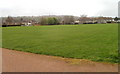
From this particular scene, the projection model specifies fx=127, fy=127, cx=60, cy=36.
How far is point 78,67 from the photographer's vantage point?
17.3 feet

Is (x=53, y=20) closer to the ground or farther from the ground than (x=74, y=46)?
farther from the ground

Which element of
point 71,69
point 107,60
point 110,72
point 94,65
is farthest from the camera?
point 107,60

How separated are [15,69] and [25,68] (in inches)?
15.6

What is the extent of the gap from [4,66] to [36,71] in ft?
5.64

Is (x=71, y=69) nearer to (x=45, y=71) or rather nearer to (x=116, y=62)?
(x=45, y=71)

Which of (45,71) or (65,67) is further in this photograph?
(65,67)

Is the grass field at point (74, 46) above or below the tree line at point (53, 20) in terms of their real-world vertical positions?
below

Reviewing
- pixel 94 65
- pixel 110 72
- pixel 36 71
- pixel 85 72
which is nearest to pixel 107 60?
pixel 94 65

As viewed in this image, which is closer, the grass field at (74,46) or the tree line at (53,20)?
the grass field at (74,46)

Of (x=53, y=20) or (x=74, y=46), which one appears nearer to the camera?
(x=74, y=46)

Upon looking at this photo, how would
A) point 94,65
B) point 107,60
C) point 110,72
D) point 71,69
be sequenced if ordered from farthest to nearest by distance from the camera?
point 107,60, point 94,65, point 71,69, point 110,72

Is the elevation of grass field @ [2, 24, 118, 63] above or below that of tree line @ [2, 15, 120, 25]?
below

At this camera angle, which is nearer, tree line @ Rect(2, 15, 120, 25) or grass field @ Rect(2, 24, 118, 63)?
grass field @ Rect(2, 24, 118, 63)

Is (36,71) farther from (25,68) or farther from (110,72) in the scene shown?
(110,72)
